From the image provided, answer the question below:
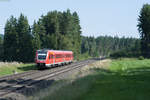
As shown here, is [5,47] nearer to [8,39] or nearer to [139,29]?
[8,39]

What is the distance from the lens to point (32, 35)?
85.8 metres

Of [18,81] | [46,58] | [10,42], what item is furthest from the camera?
[10,42]

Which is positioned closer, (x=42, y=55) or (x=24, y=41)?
(x=42, y=55)

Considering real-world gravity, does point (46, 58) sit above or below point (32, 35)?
below

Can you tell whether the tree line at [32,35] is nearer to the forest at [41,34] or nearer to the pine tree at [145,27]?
the forest at [41,34]

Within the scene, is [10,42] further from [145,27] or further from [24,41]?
[145,27]

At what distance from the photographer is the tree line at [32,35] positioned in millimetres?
83312

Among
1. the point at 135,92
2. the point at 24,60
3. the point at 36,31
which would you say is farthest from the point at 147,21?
the point at 135,92

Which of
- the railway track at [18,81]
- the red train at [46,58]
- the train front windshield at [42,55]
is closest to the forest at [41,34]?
the red train at [46,58]

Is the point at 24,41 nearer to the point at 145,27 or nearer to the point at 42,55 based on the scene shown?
the point at 145,27

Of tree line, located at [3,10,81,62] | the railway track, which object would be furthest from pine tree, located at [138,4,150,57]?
the railway track

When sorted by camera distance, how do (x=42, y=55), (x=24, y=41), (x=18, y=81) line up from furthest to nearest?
(x=24, y=41) → (x=42, y=55) → (x=18, y=81)

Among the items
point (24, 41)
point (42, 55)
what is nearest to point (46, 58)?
point (42, 55)

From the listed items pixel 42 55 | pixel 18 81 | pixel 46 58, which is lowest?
pixel 18 81
